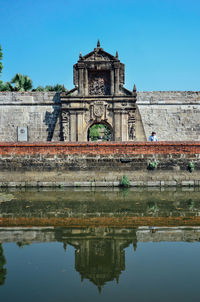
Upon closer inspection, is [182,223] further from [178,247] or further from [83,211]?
[83,211]

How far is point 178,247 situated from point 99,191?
20.4ft

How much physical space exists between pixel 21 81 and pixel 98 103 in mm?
10730

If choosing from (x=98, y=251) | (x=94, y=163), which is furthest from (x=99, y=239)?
(x=94, y=163)

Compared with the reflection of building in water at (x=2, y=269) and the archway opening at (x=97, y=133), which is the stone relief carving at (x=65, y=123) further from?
the archway opening at (x=97, y=133)

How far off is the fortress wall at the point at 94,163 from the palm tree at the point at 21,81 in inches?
609

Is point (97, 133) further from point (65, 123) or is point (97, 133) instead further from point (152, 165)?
point (152, 165)

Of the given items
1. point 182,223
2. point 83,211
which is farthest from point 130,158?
point 182,223

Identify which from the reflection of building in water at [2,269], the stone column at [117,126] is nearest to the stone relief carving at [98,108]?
the stone column at [117,126]

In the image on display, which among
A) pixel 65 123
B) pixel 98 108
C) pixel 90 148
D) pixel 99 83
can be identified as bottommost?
pixel 90 148

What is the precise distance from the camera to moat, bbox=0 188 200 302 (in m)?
3.73

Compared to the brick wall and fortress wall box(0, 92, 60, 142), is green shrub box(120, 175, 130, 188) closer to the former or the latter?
the brick wall

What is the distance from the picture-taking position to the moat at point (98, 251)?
12.2ft

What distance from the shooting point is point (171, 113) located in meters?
20.8

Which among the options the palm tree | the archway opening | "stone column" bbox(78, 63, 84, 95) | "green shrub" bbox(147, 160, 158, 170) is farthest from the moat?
the archway opening
